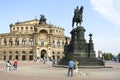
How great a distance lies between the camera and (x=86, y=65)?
37031mm

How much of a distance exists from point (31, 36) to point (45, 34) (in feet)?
20.6

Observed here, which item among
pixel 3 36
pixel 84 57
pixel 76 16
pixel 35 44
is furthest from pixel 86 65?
pixel 3 36

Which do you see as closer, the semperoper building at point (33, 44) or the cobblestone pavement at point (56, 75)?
the cobblestone pavement at point (56, 75)

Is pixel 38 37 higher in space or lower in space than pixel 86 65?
higher

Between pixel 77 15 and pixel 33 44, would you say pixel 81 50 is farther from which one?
pixel 33 44

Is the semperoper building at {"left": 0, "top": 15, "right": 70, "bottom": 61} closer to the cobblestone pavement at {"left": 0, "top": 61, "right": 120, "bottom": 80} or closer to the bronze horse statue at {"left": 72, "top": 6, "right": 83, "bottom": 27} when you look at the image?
the bronze horse statue at {"left": 72, "top": 6, "right": 83, "bottom": 27}

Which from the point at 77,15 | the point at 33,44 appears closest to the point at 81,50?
the point at 77,15

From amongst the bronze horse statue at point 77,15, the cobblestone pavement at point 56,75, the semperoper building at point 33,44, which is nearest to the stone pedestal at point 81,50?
the bronze horse statue at point 77,15

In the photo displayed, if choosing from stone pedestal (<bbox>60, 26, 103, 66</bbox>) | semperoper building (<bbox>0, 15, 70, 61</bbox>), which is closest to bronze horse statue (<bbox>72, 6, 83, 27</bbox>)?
stone pedestal (<bbox>60, 26, 103, 66</bbox>)

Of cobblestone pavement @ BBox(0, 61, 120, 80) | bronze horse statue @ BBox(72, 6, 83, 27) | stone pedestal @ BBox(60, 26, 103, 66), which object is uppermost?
bronze horse statue @ BBox(72, 6, 83, 27)

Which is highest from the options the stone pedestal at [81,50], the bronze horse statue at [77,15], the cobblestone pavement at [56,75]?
the bronze horse statue at [77,15]

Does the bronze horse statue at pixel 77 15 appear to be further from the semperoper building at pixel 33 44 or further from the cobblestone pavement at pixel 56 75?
the semperoper building at pixel 33 44

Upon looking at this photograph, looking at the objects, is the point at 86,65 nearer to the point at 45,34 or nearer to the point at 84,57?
the point at 84,57

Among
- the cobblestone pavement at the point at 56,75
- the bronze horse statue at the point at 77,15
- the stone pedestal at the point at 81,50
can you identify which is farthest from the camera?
the bronze horse statue at the point at 77,15
